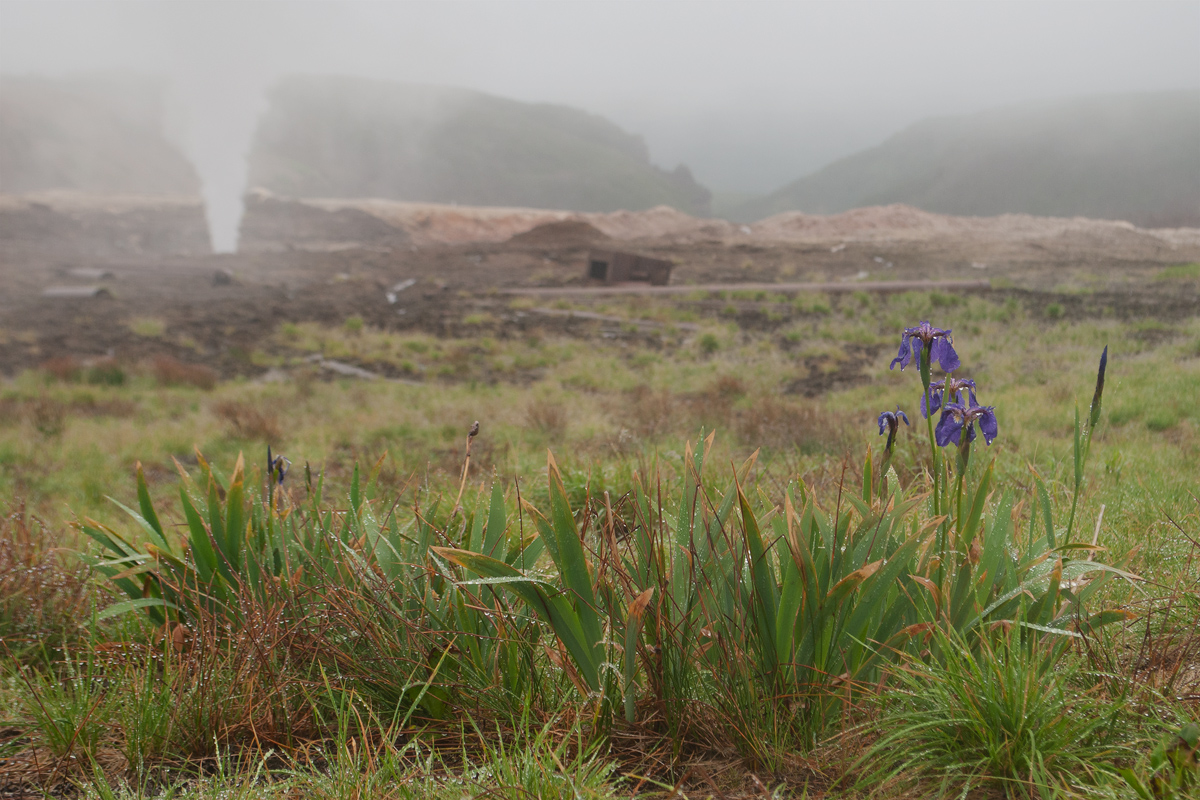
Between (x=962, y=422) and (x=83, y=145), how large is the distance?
10200 cm

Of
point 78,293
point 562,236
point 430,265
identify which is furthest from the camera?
point 562,236

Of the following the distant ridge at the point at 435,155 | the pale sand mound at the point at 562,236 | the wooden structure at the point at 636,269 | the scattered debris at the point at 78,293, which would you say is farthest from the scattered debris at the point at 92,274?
the distant ridge at the point at 435,155

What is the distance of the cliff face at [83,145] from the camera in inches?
2778

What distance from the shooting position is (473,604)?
1.98 metres

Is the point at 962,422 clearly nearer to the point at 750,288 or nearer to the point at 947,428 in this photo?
the point at 947,428

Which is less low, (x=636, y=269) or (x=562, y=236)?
(x=562, y=236)

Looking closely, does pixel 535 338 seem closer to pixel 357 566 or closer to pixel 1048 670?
pixel 357 566

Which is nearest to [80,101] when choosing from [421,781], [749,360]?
[749,360]

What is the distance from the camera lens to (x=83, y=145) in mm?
77625

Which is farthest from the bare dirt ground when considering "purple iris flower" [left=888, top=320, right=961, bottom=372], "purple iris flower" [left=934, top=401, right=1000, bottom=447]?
"purple iris flower" [left=888, top=320, right=961, bottom=372]

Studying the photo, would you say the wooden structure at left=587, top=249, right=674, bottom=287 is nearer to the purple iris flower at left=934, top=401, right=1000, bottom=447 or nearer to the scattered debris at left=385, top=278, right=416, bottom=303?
the scattered debris at left=385, top=278, right=416, bottom=303

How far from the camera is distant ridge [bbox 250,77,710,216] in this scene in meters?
107

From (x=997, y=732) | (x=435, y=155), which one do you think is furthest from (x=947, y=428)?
(x=435, y=155)

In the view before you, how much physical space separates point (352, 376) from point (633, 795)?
1155 centimetres
